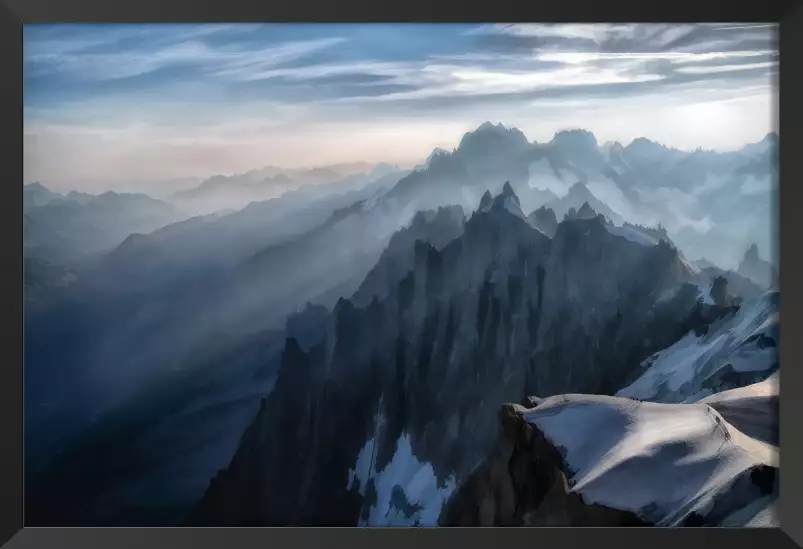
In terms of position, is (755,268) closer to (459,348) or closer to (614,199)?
(614,199)

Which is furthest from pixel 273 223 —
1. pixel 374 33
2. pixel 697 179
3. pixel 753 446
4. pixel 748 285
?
pixel 753 446

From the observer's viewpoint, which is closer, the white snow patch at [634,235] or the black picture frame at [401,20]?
the black picture frame at [401,20]

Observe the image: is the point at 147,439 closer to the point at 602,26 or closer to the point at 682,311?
the point at 682,311

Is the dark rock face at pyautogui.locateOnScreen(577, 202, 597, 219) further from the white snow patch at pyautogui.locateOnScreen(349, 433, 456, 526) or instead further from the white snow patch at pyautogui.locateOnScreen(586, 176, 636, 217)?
the white snow patch at pyautogui.locateOnScreen(349, 433, 456, 526)

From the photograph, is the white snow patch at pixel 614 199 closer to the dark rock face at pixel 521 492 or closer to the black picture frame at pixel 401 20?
the black picture frame at pixel 401 20

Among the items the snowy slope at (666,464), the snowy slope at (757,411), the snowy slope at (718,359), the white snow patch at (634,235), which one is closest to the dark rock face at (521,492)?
the snowy slope at (666,464)

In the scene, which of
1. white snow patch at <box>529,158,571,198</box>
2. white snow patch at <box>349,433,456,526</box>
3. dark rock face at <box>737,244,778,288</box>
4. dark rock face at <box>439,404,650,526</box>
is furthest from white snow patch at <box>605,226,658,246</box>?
white snow patch at <box>349,433,456,526</box>
